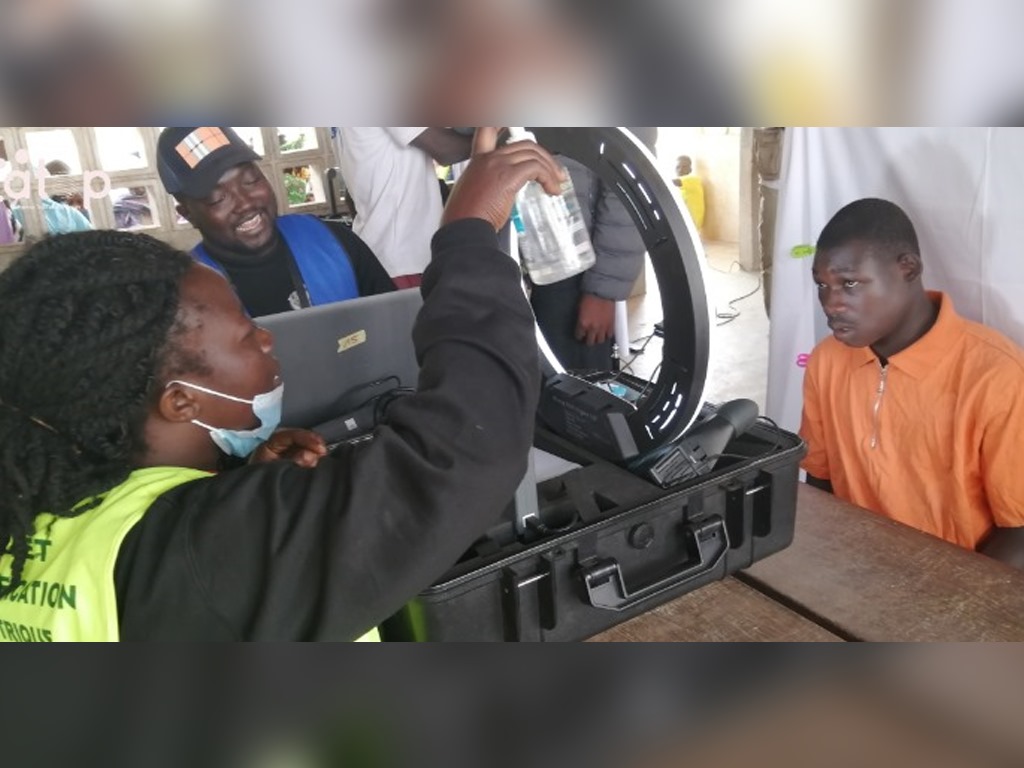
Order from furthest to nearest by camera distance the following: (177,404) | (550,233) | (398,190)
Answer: (398,190) → (550,233) → (177,404)

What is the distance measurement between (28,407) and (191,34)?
18.4 inches

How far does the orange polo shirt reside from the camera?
3.66 feet

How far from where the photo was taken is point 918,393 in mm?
1201

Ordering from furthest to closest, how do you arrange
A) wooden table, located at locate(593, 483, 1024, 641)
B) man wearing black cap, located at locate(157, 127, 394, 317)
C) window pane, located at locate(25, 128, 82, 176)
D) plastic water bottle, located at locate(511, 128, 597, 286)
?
1. man wearing black cap, located at locate(157, 127, 394, 317)
2. plastic water bottle, located at locate(511, 128, 597, 286)
3. wooden table, located at locate(593, 483, 1024, 641)
4. window pane, located at locate(25, 128, 82, 176)

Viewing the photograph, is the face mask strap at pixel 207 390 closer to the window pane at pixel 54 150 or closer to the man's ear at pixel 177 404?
the man's ear at pixel 177 404

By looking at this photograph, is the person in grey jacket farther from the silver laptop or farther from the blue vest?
the blue vest

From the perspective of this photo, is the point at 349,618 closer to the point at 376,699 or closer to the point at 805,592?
the point at 376,699

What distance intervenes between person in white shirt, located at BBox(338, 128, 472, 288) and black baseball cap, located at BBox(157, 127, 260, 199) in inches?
3.8

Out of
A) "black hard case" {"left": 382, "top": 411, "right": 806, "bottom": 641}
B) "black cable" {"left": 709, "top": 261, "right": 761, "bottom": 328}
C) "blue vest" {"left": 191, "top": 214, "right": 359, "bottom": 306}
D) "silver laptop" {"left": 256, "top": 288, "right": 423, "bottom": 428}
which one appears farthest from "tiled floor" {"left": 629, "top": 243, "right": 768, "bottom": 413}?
"blue vest" {"left": 191, "top": 214, "right": 359, "bottom": 306}

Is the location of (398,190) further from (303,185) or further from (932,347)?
(932,347)

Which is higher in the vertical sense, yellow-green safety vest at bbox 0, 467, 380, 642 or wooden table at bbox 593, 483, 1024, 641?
yellow-green safety vest at bbox 0, 467, 380, 642

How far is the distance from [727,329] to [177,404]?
26.7 inches

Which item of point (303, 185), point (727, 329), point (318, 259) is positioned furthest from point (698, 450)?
point (318, 259)

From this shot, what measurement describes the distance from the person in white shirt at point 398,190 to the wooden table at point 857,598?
456 mm
